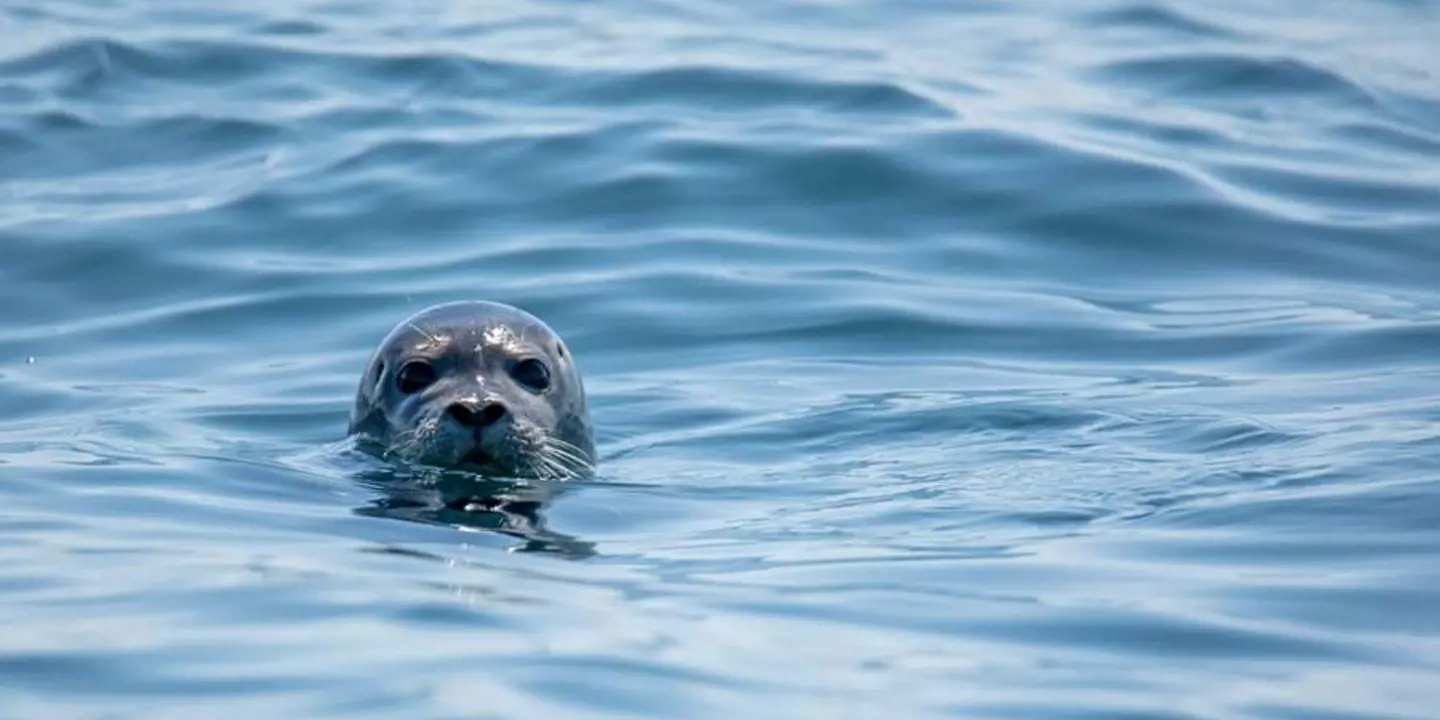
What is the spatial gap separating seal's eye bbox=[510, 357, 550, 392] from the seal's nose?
62 cm

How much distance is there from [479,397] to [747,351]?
9.87 feet

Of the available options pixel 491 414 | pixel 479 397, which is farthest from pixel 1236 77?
pixel 491 414

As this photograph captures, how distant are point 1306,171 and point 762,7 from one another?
650 cm

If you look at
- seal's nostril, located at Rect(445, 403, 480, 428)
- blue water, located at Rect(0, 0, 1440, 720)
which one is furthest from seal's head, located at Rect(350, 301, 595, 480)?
blue water, located at Rect(0, 0, 1440, 720)

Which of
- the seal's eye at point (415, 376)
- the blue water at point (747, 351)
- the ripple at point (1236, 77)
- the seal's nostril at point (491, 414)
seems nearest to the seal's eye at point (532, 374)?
the seal's eye at point (415, 376)

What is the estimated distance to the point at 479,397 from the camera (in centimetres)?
848

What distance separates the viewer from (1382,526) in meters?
7.28

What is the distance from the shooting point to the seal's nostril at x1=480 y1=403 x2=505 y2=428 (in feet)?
27.0

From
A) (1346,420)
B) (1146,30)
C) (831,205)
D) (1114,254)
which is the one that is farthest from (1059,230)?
(1146,30)

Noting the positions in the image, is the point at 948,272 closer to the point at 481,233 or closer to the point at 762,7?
the point at 481,233

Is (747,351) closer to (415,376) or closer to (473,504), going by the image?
(415,376)

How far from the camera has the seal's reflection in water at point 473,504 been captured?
7.29 meters

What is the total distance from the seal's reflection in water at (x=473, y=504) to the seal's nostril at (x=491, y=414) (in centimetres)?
18

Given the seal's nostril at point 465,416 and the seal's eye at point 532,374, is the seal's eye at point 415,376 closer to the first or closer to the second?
the seal's eye at point 532,374
